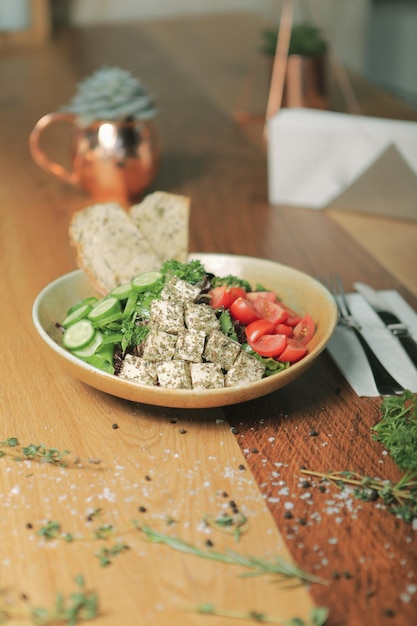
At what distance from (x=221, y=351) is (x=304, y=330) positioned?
0.65 ft

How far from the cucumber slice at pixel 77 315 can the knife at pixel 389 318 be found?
21.2 inches

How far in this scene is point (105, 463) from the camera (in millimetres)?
1099

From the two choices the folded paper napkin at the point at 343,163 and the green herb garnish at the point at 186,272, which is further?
the folded paper napkin at the point at 343,163

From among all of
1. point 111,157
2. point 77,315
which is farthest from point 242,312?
point 111,157

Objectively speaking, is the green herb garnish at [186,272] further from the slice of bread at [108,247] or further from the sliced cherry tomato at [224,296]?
the slice of bread at [108,247]

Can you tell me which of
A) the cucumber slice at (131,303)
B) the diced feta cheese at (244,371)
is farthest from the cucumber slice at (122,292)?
the diced feta cheese at (244,371)

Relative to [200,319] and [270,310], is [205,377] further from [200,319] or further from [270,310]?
[270,310]

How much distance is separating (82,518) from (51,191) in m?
1.42

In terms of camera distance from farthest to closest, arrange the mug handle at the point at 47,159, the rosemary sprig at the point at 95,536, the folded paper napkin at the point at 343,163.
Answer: the mug handle at the point at 47,159, the folded paper napkin at the point at 343,163, the rosemary sprig at the point at 95,536

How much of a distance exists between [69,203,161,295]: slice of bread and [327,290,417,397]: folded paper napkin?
1.27 ft

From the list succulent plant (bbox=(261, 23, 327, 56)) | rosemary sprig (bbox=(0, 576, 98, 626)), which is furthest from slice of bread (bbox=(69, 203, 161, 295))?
succulent plant (bbox=(261, 23, 327, 56))

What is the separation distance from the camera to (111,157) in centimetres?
205

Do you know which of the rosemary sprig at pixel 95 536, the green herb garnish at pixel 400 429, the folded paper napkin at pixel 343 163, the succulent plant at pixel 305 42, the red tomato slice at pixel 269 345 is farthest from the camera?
the succulent plant at pixel 305 42

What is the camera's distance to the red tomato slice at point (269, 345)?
1185mm
